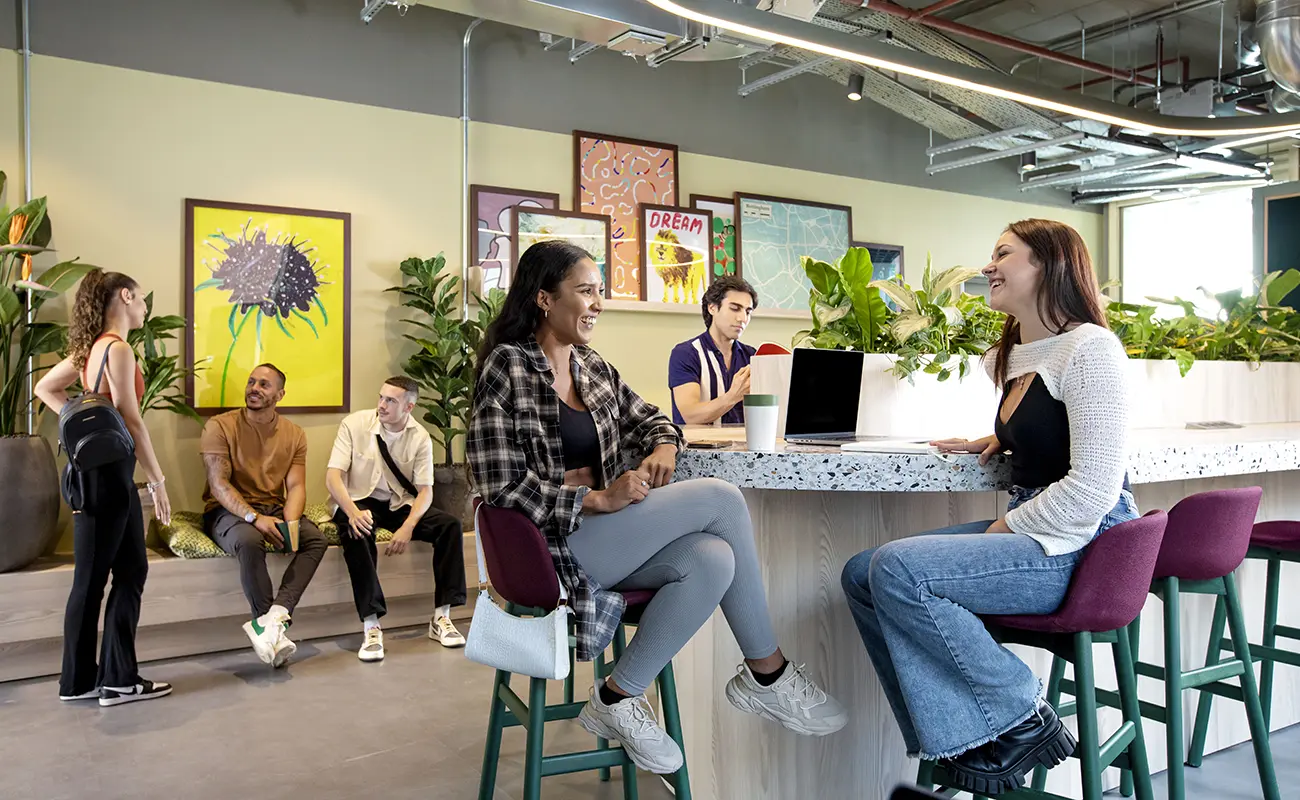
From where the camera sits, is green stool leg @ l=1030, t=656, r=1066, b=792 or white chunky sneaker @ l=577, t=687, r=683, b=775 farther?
green stool leg @ l=1030, t=656, r=1066, b=792

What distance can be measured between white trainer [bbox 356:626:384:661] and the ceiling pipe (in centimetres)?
383

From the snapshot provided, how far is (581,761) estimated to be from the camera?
2.12m

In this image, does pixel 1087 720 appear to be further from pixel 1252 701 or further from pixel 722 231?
pixel 722 231

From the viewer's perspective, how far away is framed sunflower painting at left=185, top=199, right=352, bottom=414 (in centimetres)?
502

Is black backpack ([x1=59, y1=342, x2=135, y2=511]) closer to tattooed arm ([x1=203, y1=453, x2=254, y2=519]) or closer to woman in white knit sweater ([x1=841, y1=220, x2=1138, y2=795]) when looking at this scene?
tattooed arm ([x1=203, y1=453, x2=254, y2=519])

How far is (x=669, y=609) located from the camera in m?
2.03

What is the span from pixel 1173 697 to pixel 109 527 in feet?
11.0

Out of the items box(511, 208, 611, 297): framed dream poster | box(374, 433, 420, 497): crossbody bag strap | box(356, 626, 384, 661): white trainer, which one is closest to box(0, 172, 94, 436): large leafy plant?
box(374, 433, 420, 497): crossbody bag strap

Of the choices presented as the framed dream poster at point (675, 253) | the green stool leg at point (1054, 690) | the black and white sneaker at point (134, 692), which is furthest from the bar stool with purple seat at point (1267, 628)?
the framed dream poster at point (675, 253)

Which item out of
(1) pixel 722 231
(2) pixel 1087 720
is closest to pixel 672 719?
(2) pixel 1087 720

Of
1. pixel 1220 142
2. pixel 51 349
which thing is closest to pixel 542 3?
pixel 51 349

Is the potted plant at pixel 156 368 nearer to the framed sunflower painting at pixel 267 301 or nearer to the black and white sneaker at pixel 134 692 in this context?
the framed sunflower painting at pixel 267 301

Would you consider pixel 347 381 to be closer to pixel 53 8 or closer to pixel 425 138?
pixel 425 138

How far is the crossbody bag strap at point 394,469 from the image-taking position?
4816 mm
